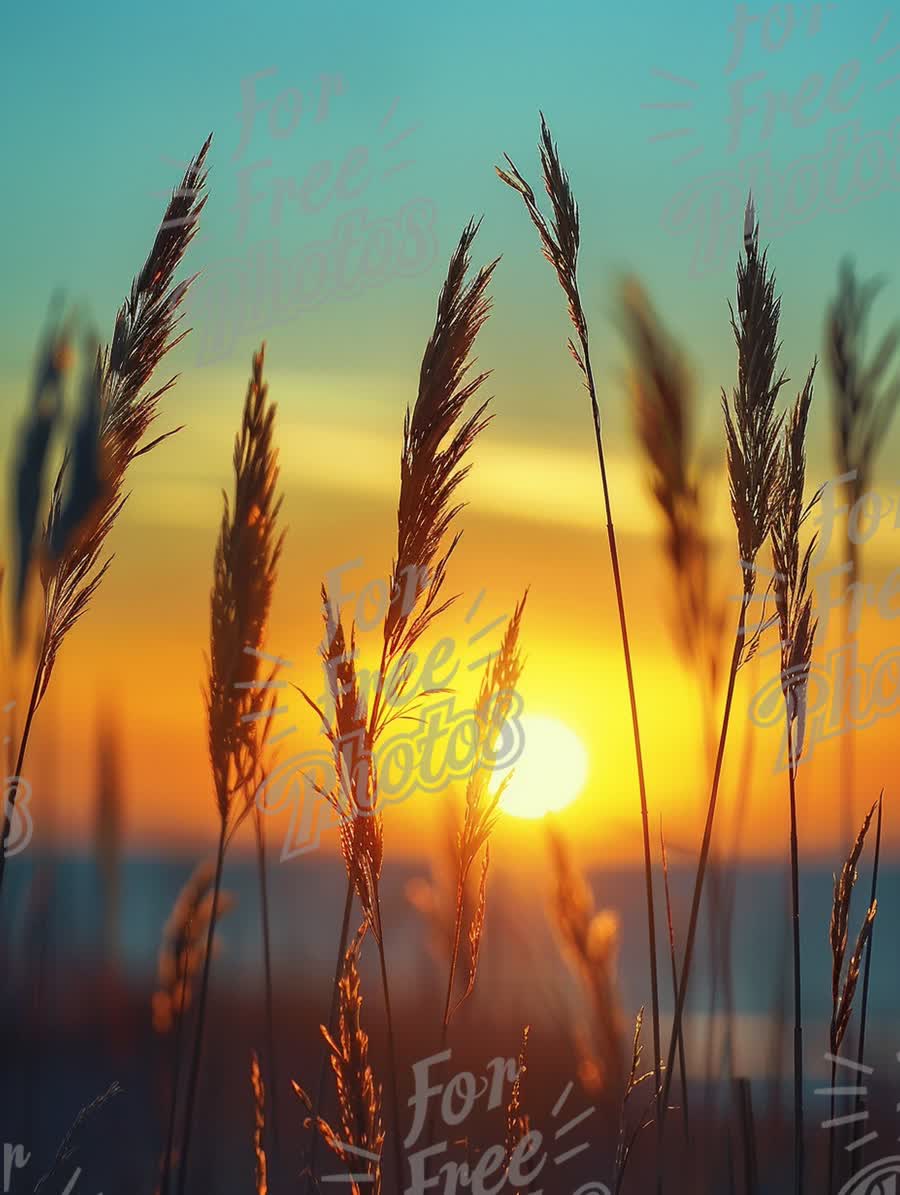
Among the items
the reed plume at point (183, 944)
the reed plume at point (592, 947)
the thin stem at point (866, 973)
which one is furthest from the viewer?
the reed plume at point (183, 944)

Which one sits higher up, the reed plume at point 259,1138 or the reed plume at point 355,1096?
the reed plume at point 355,1096

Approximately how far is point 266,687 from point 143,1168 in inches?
95.4

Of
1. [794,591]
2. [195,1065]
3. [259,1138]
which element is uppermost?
[794,591]

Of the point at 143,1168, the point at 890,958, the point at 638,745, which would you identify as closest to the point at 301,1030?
the point at 143,1168

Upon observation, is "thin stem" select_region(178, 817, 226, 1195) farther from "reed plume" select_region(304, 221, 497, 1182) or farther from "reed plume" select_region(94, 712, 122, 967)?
"reed plume" select_region(94, 712, 122, 967)

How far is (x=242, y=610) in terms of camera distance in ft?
6.49

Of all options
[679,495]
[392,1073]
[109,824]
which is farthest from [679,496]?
[109,824]

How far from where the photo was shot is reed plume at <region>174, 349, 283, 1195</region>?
6.48ft

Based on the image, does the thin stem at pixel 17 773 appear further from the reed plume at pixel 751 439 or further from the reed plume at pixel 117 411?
the reed plume at pixel 751 439

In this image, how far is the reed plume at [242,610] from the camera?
77.8 inches

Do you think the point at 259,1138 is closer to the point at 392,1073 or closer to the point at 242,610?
the point at 392,1073

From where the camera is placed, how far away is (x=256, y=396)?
1993 mm

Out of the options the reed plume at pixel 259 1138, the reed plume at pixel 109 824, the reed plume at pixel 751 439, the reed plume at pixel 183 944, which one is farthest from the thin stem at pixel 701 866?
the reed plume at pixel 109 824

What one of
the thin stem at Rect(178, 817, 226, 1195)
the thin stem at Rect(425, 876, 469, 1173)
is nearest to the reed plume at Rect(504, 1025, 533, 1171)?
the thin stem at Rect(425, 876, 469, 1173)
